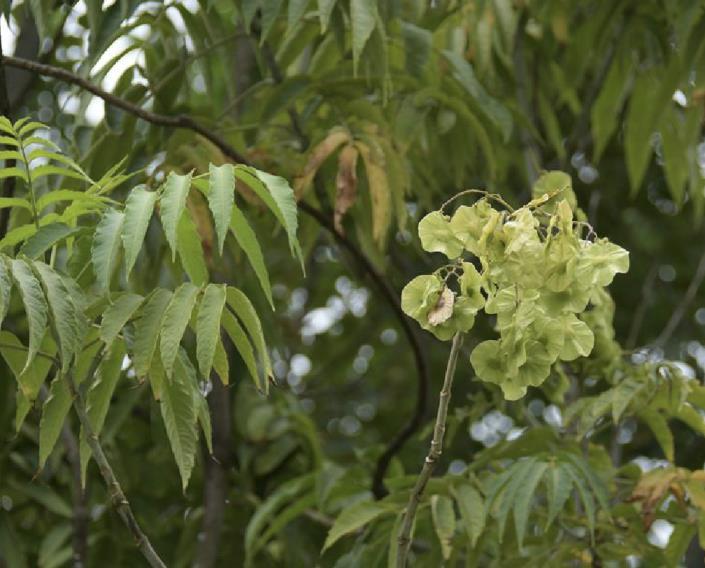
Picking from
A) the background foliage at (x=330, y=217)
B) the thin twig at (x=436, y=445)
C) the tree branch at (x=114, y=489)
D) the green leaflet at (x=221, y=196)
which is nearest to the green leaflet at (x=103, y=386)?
the background foliage at (x=330, y=217)

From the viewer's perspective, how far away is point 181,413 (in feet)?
6.86

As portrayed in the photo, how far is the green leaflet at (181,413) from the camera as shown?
206 centimetres

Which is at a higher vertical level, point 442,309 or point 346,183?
→ point 442,309

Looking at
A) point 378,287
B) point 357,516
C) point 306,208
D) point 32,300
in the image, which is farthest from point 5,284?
point 378,287

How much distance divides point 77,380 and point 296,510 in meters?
1.16

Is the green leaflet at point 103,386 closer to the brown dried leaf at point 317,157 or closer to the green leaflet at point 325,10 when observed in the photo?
the green leaflet at point 325,10

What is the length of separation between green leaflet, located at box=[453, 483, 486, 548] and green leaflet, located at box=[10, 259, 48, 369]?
101 cm

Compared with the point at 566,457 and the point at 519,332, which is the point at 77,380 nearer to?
the point at 519,332

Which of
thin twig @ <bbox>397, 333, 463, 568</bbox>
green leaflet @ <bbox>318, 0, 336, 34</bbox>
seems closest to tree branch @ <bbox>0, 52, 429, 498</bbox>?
green leaflet @ <bbox>318, 0, 336, 34</bbox>

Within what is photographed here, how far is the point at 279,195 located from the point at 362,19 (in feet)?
2.11

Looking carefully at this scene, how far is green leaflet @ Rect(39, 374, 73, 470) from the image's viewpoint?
2111 millimetres

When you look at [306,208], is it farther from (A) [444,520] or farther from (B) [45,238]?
(B) [45,238]

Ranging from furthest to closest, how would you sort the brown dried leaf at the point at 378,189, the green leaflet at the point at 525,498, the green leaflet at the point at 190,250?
the brown dried leaf at the point at 378,189
the green leaflet at the point at 525,498
the green leaflet at the point at 190,250

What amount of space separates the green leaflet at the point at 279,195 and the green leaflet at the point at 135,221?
5.9 inches
